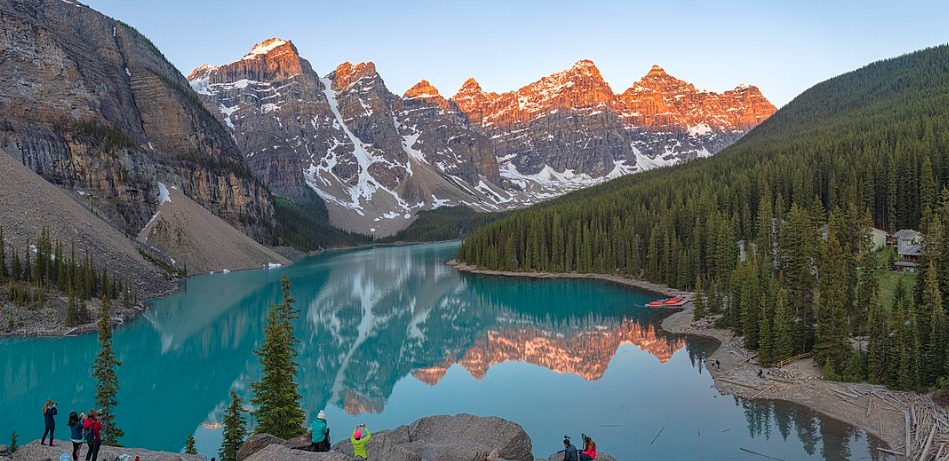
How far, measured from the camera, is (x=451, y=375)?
4303 centimetres

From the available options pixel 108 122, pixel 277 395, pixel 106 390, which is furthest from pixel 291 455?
pixel 108 122

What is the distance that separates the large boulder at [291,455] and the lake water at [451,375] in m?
13.6

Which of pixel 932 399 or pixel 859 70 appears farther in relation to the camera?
pixel 859 70

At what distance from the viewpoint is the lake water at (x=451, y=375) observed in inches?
1123

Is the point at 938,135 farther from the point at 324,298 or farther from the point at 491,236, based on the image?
the point at 324,298

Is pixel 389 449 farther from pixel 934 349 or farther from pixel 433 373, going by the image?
pixel 934 349

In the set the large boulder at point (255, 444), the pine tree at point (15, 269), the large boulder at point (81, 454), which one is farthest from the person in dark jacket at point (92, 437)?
the pine tree at point (15, 269)

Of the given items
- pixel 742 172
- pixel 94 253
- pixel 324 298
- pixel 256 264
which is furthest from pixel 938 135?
pixel 256 264

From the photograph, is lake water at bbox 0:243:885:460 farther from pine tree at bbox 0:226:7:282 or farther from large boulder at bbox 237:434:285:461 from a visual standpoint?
pine tree at bbox 0:226:7:282

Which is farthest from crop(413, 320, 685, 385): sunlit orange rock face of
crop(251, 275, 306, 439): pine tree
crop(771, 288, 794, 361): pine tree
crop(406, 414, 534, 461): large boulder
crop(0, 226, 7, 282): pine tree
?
crop(0, 226, 7, 282): pine tree

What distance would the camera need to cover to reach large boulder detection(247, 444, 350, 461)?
15.3m

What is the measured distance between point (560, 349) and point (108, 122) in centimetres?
12729

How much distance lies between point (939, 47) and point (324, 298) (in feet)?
492

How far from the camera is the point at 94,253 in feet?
264
